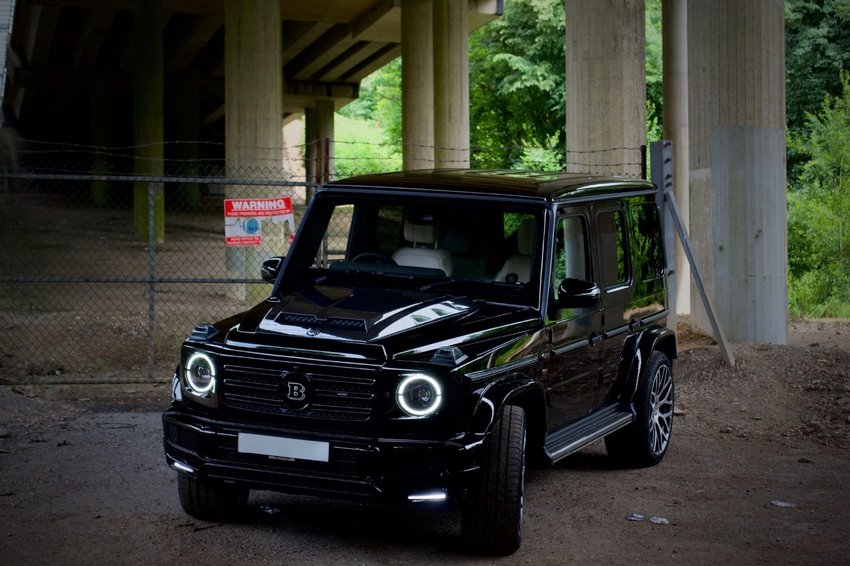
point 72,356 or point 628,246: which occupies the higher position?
point 628,246

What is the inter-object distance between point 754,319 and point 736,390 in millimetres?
2739

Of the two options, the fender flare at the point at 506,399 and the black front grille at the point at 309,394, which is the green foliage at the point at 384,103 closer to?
the fender flare at the point at 506,399

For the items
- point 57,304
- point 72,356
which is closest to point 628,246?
point 72,356

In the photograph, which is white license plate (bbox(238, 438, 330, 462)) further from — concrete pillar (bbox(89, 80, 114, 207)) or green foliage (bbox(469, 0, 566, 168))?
concrete pillar (bbox(89, 80, 114, 207))

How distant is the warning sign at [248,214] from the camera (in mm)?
14008

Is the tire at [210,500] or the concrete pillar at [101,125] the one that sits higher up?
the concrete pillar at [101,125]

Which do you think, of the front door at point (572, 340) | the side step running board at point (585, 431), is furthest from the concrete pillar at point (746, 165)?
the front door at point (572, 340)

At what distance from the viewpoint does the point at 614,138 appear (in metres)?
14.6

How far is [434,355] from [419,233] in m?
1.52

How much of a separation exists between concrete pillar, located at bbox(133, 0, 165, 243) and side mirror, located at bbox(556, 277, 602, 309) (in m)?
26.3

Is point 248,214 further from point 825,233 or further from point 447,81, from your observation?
point 447,81

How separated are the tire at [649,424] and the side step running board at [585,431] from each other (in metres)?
0.24

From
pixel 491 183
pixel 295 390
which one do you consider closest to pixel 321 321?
pixel 295 390

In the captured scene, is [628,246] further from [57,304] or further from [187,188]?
[187,188]
